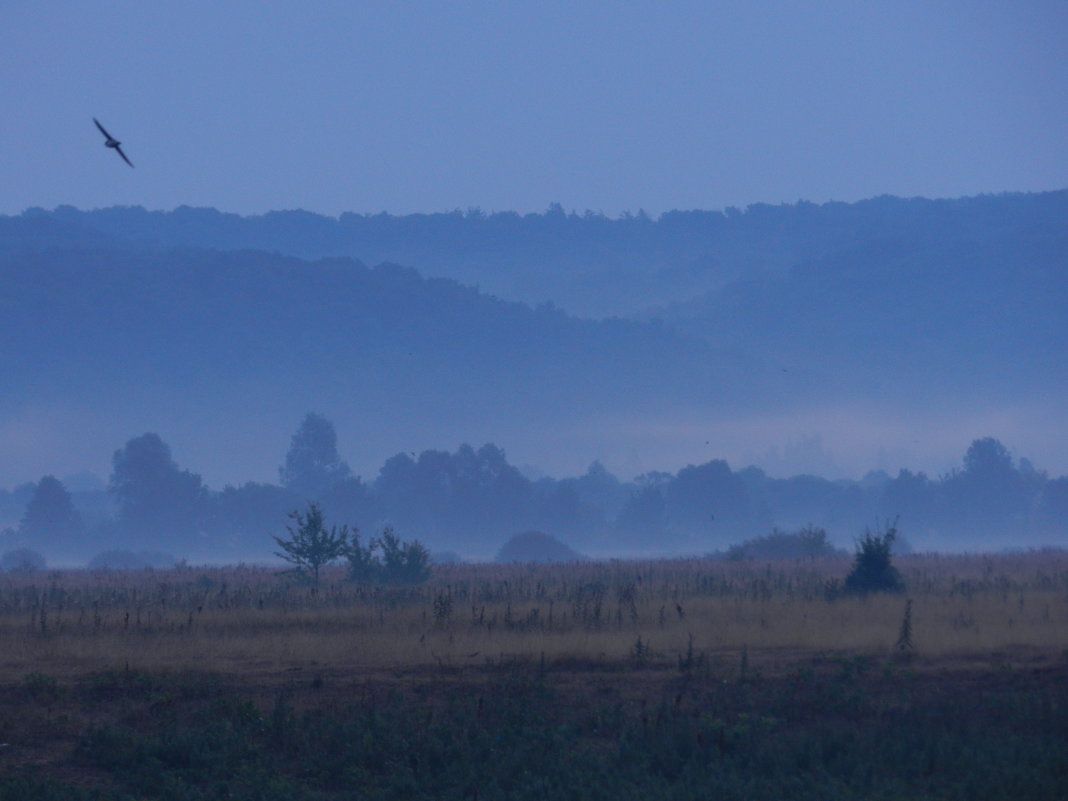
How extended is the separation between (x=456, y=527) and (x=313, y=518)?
329 feet

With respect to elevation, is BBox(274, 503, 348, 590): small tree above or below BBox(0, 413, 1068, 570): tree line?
below

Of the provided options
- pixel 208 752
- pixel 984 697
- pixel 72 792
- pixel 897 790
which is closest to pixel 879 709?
pixel 984 697

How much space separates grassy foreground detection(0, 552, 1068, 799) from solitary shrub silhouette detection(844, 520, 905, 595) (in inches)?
212

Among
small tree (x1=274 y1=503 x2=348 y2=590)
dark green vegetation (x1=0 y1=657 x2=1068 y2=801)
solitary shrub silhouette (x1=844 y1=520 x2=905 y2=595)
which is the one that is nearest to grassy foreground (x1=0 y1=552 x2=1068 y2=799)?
dark green vegetation (x1=0 y1=657 x2=1068 y2=801)

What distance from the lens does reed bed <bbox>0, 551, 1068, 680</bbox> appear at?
877 inches

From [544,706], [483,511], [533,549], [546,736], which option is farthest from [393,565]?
[483,511]

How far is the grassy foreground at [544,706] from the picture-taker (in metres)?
15.4

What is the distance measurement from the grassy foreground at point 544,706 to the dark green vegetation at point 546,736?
4 centimetres

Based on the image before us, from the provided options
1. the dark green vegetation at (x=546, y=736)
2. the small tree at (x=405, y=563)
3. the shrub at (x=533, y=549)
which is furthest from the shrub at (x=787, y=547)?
the dark green vegetation at (x=546, y=736)

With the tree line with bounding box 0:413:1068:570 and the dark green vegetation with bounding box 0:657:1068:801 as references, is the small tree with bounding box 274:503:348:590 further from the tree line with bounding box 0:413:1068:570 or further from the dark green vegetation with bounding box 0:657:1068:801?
the tree line with bounding box 0:413:1068:570

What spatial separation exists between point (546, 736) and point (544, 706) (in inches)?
64.0

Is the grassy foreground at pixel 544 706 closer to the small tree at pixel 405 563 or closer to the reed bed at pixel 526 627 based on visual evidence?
the reed bed at pixel 526 627

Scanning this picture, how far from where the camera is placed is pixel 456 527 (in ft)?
475

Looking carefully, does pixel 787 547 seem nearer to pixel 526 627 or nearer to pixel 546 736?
pixel 526 627
